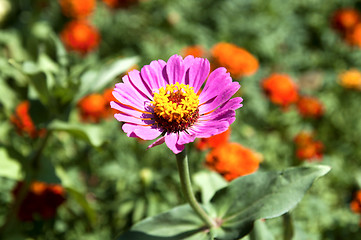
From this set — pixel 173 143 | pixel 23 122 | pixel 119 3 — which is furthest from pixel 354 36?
pixel 173 143

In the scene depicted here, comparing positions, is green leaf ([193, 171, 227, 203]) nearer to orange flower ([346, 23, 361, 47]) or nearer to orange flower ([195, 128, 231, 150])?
orange flower ([195, 128, 231, 150])

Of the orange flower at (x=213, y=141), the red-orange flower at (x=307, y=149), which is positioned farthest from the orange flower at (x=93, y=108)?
the red-orange flower at (x=307, y=149)

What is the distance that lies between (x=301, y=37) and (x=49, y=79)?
7.59 ft

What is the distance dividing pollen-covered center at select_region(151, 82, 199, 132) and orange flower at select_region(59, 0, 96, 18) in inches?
84.8

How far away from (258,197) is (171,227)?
29cm

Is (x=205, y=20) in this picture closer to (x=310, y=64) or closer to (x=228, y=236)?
(x=310, y=64)

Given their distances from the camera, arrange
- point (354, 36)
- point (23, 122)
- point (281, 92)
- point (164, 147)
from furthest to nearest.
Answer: point (354, 36)
point (281, 92)
point (164, 147)
point (23, 122)

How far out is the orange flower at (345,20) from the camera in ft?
10.6

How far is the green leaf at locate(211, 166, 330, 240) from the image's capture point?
112 centimetres

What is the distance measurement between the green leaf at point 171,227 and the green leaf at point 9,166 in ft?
2.42

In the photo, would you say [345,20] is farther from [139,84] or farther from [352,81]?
[139,84]

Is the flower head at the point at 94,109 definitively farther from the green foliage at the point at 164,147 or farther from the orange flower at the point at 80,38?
the orange flower at the point at 80,38

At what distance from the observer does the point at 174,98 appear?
1.13 m

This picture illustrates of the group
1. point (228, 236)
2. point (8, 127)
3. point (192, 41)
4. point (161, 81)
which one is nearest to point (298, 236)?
point (228, 236)
